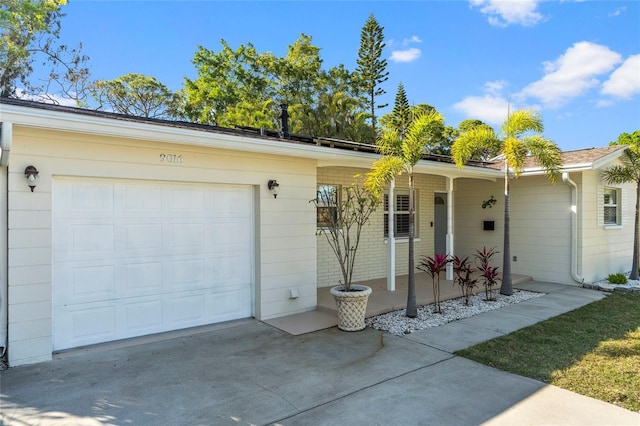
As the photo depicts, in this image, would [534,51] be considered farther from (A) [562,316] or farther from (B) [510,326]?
(B) [510,326]

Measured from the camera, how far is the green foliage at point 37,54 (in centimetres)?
1775

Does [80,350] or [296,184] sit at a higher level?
[296,184]

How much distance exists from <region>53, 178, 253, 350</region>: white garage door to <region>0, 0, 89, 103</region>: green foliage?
15538 mm

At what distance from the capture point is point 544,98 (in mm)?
15375

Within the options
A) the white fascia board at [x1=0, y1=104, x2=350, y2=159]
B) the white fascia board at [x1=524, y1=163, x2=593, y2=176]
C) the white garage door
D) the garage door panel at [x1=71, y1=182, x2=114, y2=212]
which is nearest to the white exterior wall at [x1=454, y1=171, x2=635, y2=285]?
the white fascia board at [x1=524, y1=163, x2=593, y2=176]

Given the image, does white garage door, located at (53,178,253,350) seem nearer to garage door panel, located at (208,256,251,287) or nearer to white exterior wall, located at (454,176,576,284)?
garage door panel, located at (208,256,251,287)

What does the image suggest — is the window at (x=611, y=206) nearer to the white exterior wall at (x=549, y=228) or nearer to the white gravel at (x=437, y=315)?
the white exterior wall at (x=549, y=228)

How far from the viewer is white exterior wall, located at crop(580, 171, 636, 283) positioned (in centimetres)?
913

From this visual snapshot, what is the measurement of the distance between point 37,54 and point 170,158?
19563 mm

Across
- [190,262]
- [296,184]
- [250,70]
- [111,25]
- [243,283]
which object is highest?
[250,70]

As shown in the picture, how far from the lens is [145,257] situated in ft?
17.4

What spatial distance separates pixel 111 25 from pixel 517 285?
14.3 m

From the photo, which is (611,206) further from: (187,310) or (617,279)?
(187,310)

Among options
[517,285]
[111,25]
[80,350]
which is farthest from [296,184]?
[111,25]
